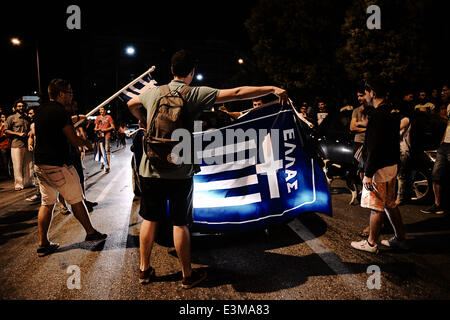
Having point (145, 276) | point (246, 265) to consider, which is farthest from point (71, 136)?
point (246, 265)

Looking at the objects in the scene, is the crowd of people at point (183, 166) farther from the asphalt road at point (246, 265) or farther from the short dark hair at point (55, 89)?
the asphalt road at point (246, 265)

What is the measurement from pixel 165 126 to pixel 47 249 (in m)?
2.40

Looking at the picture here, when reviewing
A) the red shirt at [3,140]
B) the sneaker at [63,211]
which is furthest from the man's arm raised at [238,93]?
the red shirt at [3,140]

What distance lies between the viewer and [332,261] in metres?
3.19

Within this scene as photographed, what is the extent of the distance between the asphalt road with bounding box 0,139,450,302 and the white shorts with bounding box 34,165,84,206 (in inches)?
26.1

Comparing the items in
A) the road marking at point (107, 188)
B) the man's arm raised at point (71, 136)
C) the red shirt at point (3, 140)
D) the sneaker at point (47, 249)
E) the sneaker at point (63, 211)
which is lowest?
the road marking at point (107, 188)

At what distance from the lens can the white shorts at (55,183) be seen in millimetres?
3498

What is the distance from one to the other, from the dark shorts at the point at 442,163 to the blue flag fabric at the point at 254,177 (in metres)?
2.87

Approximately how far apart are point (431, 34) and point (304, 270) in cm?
1917

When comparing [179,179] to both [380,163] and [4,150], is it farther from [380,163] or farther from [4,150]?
[4,150]

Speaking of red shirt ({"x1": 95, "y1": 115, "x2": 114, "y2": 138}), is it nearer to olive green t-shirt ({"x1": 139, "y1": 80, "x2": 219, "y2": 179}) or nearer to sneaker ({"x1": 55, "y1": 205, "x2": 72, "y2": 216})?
sneaker ({"x1": 55, "y1": 205, "x2": 72, "y2": 216})

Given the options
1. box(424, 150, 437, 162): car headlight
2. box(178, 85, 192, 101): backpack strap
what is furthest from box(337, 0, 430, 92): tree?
box(178, 85, 192, 101): backpack strap

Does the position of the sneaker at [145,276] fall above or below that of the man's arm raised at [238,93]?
below

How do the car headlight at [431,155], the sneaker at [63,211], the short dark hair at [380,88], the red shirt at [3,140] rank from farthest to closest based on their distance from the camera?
the red shirt at [3,140] → the car headlight at [431,155] → the sneaker at [63,211] → the short dark hair at [380,88]
